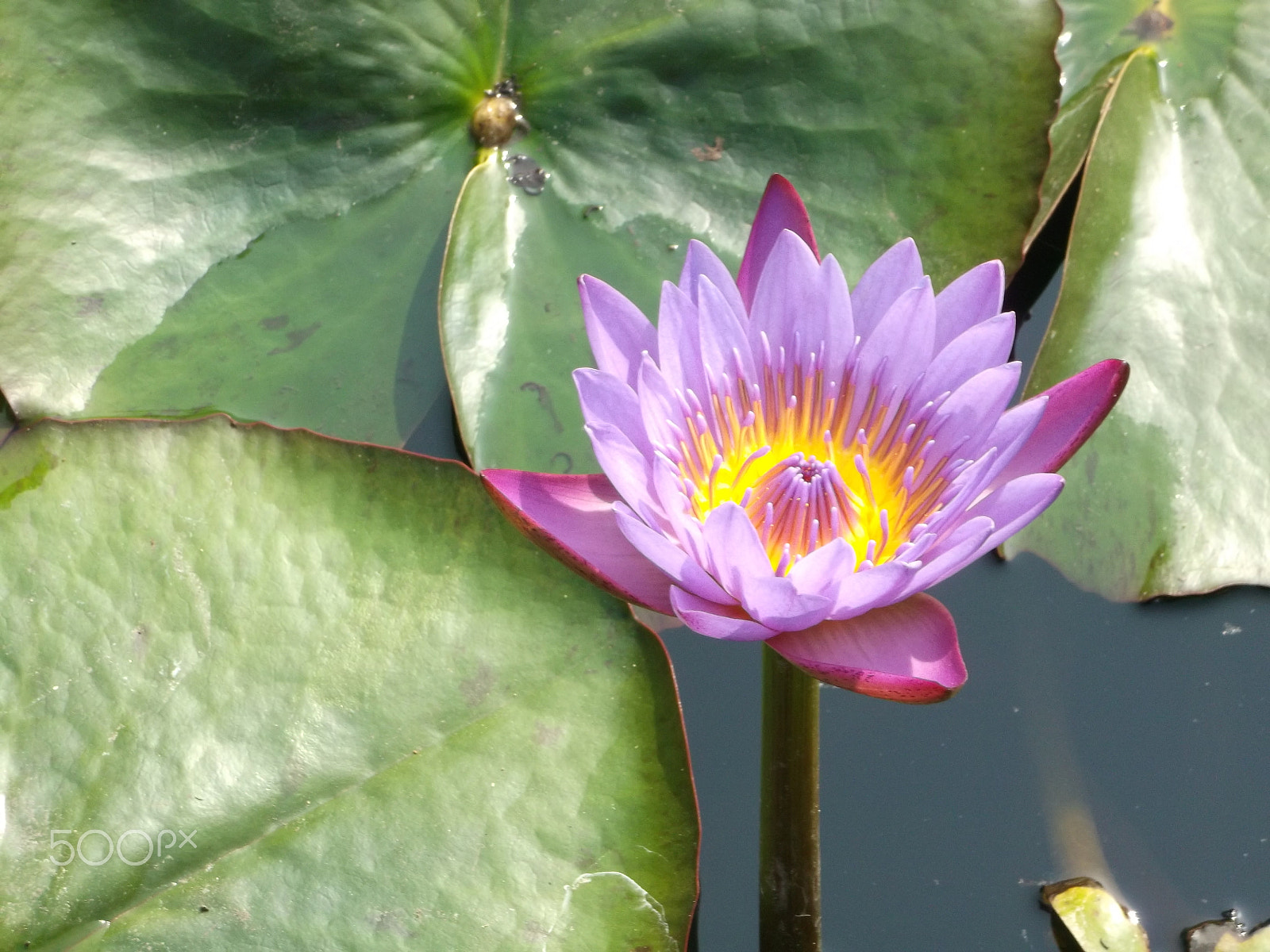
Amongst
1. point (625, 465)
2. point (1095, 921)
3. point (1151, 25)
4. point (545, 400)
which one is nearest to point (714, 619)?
point (625, 465)

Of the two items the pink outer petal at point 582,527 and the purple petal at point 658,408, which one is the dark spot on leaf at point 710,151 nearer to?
the purple petal at point 658,408

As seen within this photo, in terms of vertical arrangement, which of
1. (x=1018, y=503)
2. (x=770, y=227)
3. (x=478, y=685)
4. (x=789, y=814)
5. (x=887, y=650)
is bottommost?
(x=789, y=814)

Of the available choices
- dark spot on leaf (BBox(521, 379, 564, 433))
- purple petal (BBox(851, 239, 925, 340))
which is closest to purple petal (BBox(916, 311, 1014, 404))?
purple petal (BBox(851, 239, 925, 340))

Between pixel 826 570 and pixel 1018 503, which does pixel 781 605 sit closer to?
pixel 826 570

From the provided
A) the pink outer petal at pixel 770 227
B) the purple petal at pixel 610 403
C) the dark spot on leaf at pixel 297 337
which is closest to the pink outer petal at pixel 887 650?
the purple petal at pixel 610 403

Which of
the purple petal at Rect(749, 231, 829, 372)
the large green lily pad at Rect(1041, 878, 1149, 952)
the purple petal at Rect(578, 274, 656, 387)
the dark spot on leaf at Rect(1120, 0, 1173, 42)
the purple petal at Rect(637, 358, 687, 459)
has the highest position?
the dark spot on leaf at Rect(1120, 0, 1173, 42)

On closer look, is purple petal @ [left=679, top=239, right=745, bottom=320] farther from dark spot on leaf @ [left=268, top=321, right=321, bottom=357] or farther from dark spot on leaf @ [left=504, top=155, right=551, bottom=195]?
dark spot on leaf @ [left=268, top=321, right=321, bottom=357]
